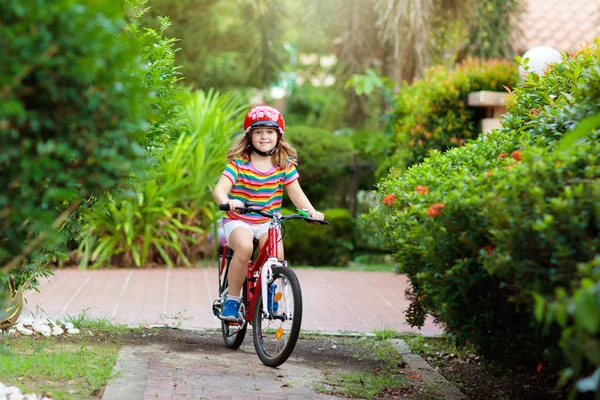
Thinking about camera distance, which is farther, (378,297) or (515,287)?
(378,297)

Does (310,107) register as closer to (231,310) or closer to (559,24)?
(559,24)

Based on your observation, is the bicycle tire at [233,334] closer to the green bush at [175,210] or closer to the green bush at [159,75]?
the green bush at [159,75]

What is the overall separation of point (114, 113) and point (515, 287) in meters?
1.90

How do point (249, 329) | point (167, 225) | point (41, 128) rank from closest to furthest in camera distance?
point (41, 128)
point (249, 329)
point (167, 225)

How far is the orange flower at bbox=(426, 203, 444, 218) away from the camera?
3.71m

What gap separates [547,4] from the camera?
1541 cm

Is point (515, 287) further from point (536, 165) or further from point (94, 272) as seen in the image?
point (94, 272)

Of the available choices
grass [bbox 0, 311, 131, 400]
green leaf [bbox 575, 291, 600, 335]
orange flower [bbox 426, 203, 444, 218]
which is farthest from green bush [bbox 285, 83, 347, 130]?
green leaf [bbox 575, 291, 600, 335]

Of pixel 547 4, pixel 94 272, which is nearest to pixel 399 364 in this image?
pixel 94 272

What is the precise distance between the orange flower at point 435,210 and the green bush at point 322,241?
6662 millimetres

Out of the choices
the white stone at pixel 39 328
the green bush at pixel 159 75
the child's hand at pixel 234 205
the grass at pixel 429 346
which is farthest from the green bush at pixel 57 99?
the grass at pixel 429 346

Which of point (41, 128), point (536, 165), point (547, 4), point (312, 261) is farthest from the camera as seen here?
point (547, 4)

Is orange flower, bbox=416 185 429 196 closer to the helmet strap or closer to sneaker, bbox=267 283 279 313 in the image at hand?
sneaker, bbox=267 283 279 313

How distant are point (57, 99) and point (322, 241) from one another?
807 cm
